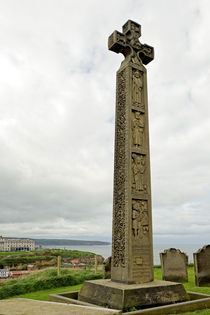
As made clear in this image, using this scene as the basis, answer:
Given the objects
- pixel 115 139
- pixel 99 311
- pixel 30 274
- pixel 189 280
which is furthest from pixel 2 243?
pixel 99 311

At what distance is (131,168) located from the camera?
8781mm

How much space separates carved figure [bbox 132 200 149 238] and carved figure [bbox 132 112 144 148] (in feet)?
5.92

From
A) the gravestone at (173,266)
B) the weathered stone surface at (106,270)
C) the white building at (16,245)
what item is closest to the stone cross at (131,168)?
the weathered stone surface at (106,270)

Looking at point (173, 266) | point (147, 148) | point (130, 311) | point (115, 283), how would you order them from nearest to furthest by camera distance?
point (130, 311) → point (115, 283) → point (147, 148) → point (173, 266)

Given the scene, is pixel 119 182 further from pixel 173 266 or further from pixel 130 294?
pixel 173 266

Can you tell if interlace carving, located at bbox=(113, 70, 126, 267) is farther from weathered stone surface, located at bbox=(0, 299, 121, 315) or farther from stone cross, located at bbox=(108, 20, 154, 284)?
weathered stone surface, located at bbox=(0, 299, 121, 315)

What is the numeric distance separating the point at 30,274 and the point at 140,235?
356 inches

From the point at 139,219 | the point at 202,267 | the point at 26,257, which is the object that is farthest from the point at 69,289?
the point at 26,257

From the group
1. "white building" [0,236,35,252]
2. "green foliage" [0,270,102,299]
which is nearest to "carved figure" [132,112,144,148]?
"green foliage" [0,270,102,299]

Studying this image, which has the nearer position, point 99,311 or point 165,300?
point 99,311

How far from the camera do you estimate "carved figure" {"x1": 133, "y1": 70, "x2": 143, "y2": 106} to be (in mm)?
9602

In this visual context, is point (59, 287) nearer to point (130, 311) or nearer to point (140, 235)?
point (140, 235)

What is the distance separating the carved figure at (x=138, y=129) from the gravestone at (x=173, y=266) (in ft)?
20.6

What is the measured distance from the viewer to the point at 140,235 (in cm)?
849
